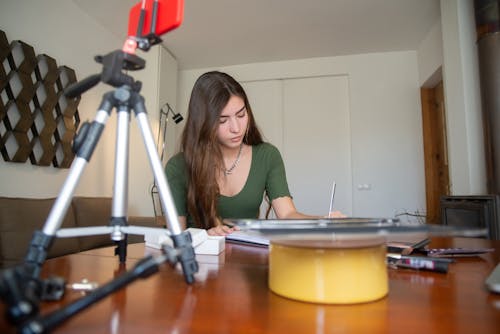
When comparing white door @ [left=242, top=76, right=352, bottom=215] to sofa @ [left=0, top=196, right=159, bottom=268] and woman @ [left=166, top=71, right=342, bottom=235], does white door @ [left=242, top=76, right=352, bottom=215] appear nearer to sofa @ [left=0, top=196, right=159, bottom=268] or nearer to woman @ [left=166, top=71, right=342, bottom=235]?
sofa @ [left=0, top=196, right=159, bottom=268]

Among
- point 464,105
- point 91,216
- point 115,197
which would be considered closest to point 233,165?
point 115,197

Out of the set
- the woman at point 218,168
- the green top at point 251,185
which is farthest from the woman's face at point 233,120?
the green top at point 251,185

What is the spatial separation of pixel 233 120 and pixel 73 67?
2.36 meters

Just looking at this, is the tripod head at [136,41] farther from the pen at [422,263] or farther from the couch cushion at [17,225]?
the couch cushion at [17,225]

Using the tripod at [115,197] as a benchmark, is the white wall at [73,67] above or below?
above

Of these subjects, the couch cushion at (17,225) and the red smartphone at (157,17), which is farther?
the couch cushion at (17,225)

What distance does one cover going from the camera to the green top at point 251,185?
51.4 inches

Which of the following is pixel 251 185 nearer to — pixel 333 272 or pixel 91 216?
pixel 333 272

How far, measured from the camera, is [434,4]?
294 centimetres

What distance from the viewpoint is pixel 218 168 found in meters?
1.42

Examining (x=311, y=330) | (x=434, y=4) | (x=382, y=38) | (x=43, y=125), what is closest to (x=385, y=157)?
(x=382, y=38)

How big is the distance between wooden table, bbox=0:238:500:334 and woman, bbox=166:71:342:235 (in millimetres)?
703

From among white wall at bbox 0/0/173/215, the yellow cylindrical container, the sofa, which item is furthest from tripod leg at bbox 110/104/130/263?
white wall at bbox 0/0/173/215

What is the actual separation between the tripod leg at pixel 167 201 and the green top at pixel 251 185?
2.74 ft
